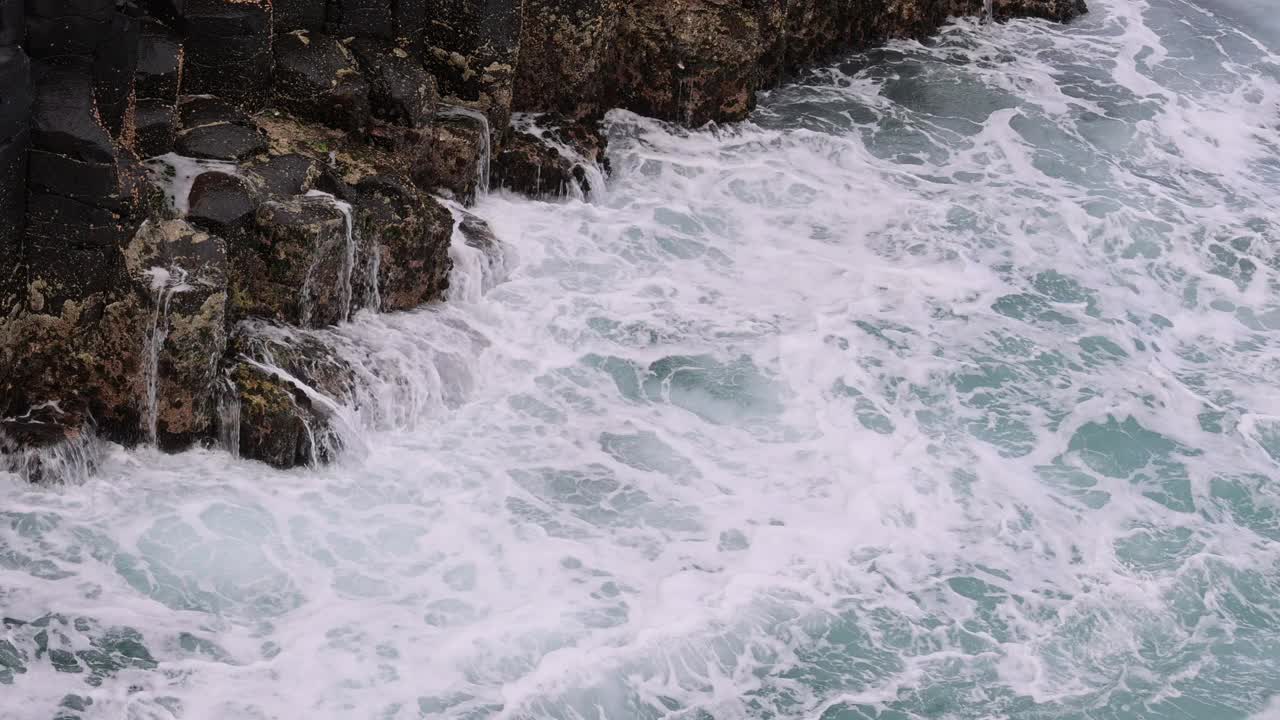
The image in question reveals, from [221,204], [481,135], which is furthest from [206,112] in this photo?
[481,135]

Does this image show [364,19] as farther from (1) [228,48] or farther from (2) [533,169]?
(2) [533,169]

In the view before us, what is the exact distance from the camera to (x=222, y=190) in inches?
394

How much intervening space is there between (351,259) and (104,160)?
6.83 ft

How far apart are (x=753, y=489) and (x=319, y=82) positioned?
14.9 ft

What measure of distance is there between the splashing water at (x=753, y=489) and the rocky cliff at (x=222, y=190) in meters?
0.34

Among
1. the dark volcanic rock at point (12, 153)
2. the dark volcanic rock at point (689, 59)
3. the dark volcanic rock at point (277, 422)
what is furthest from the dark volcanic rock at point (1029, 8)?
the dark volcanic rock at point (12, 153)

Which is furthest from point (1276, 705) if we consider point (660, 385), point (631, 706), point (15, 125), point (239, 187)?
point (15, 125)

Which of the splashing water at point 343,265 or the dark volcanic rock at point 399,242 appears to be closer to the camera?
the splashing water at point 343,265

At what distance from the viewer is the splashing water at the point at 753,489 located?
879cm

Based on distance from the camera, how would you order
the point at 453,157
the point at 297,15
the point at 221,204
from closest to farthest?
the point at 221,204 < the point at 297,15 < the point at 453,157

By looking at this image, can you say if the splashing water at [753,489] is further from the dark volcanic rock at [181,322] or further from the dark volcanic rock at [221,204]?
the dark volcanic rock at [221,204]

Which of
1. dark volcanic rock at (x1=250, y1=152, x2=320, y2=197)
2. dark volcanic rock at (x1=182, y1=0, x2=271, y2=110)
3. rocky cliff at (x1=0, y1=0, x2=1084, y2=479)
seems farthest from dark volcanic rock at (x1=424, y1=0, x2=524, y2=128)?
dark volcanic rock at (x1=250, y1=152, x2=320, y2=197)

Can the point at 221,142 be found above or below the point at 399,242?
above

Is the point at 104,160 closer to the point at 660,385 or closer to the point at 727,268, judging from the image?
the point at 660,385
